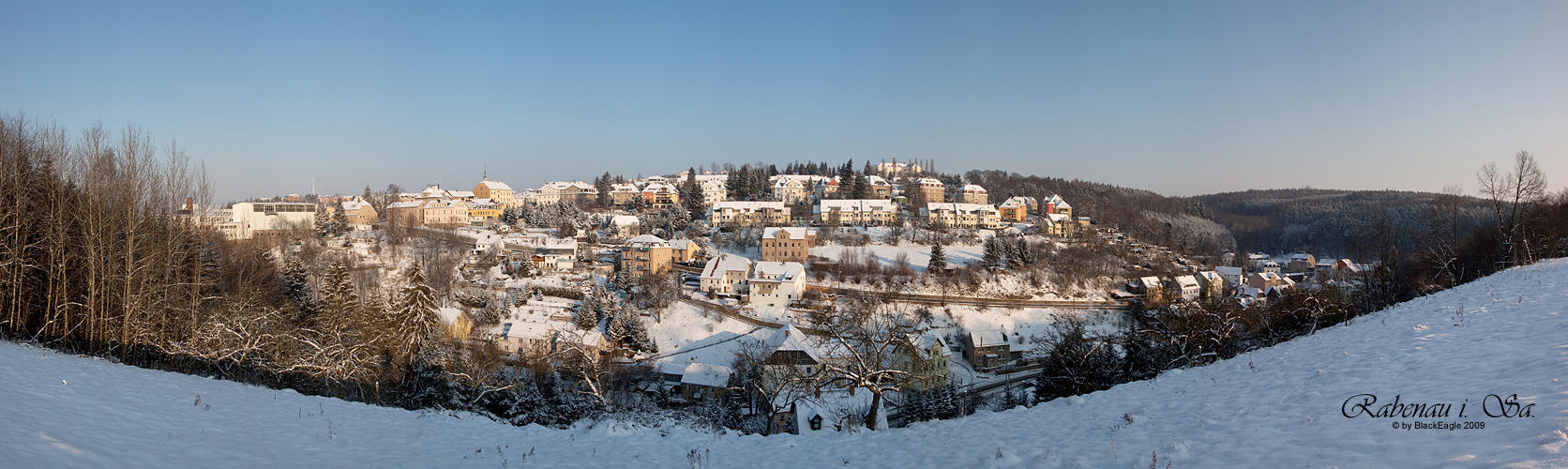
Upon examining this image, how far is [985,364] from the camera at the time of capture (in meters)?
28.6

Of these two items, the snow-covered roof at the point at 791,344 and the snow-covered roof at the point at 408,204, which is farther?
the snow-covered roof at the point at 408,204

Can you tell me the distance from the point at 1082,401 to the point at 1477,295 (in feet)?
28.1

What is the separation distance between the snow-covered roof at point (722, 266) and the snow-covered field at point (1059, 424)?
29.4 metres

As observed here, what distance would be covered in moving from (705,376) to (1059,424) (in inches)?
690

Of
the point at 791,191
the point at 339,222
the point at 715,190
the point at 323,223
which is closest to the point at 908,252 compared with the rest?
the point at 791,191

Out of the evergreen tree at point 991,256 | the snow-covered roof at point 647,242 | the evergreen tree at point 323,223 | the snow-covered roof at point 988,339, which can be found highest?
the evergreen tree at point 323,223

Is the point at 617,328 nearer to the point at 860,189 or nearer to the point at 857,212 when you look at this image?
the point at 857,212

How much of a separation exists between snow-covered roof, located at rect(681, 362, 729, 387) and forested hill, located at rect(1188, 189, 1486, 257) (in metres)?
66.8

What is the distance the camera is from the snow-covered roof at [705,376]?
22.5m

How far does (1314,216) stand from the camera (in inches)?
3519

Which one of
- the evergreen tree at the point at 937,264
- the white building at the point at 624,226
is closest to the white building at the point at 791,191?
the white building at the point at 624,226

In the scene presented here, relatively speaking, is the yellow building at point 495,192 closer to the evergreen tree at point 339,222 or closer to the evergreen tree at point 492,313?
the evergreen tree at point 339,222

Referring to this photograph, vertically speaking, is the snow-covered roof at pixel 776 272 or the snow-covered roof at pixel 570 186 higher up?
the snow-covered roof at pixel 570 186

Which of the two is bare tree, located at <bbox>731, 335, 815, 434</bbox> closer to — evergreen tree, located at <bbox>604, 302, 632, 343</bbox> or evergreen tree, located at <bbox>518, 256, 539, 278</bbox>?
evergreen tree, located at <bbox>604, 302, 632, 343</bbox>
